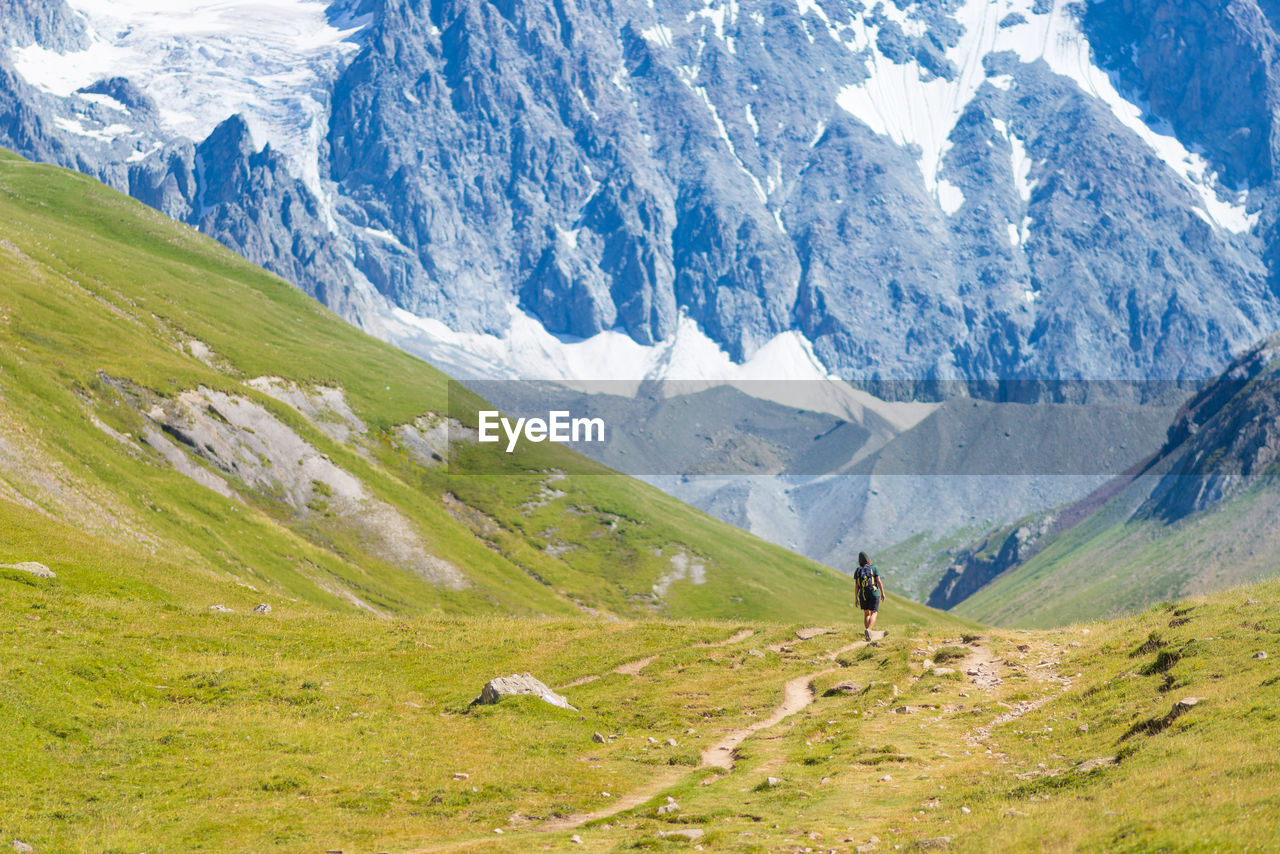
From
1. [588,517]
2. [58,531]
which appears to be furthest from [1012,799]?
[588,517]

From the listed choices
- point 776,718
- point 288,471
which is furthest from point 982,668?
point 288,471

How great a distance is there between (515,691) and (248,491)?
9107 centimetres

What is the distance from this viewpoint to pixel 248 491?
123625 mm

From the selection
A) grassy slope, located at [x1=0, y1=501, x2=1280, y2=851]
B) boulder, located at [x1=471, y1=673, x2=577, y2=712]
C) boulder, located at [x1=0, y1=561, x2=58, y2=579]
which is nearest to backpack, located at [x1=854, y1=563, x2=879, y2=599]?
grassy slope, located at [x1=0, y1=501, x2=1280, y2=851]

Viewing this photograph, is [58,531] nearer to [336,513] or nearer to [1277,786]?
[1277,786]

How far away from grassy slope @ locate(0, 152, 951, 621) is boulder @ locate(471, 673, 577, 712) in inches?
956

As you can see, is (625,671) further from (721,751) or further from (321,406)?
(321,406)

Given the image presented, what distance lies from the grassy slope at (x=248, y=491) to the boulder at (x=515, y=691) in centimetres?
2428

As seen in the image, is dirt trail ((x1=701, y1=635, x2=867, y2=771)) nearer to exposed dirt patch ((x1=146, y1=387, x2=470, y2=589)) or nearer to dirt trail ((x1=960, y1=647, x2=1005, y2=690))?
dirt trail ((x1=960, y1=647, x2=1005, y2=690))

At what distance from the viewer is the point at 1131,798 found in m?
24.0

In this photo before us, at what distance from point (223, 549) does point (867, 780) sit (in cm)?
7742

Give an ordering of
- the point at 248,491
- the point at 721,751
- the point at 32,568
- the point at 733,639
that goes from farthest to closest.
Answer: the point at 248,491, the point at 733,639, the point at 32,568, the point at 721,751

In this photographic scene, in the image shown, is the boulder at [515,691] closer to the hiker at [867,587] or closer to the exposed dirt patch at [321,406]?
the hiker at [867,587]

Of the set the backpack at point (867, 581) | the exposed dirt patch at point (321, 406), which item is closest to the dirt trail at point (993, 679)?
the backpack at point (867, 581)
